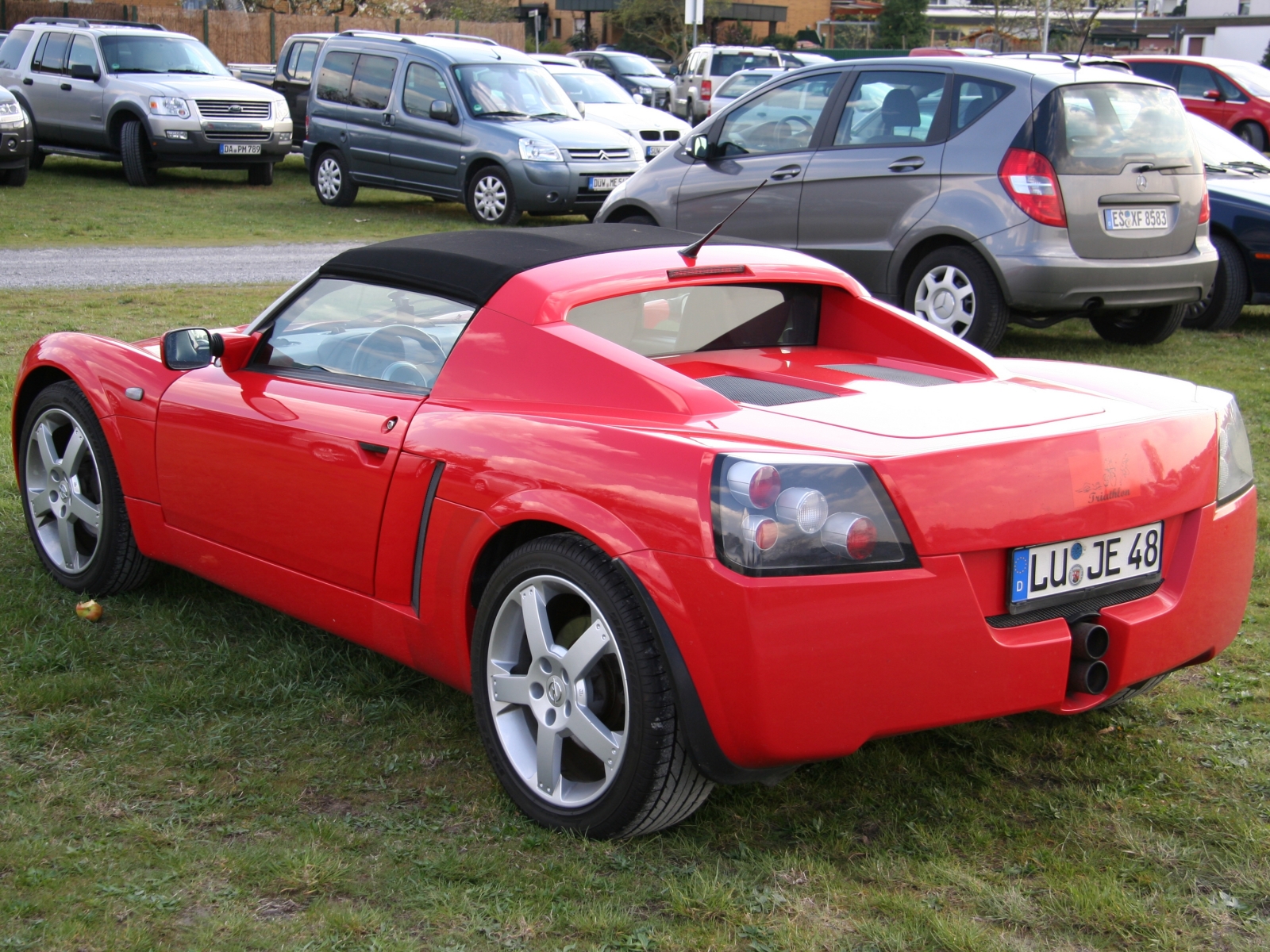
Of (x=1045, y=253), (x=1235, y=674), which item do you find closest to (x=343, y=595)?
(x=1235, y=674)

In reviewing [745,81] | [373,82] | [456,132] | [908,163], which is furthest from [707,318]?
[745,81]

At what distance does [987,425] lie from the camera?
3.09 metres

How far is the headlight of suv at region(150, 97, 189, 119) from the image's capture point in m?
17.9

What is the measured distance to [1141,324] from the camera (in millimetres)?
9500

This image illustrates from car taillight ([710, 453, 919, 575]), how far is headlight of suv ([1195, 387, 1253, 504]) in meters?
1.08

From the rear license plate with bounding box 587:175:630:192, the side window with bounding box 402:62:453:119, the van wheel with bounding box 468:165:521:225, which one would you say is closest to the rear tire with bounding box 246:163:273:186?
the side window with bounding box 402:62:453:119

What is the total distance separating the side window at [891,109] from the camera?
344 inches

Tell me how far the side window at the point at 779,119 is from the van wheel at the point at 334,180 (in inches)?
339

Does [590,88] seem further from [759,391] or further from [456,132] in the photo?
[759,391]

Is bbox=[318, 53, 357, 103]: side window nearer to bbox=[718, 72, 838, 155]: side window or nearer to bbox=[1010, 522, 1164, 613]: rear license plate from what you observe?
bbox=[718, 72, 838, 155]: side window

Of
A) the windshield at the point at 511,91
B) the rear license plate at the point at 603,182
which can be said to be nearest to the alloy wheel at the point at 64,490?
the rear license plate at the point at 603,182

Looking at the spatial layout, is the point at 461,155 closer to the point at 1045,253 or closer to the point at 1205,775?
the point at 1045,253

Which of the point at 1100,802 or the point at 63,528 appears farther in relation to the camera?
the point at 63,528

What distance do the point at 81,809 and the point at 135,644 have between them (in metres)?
1.12
